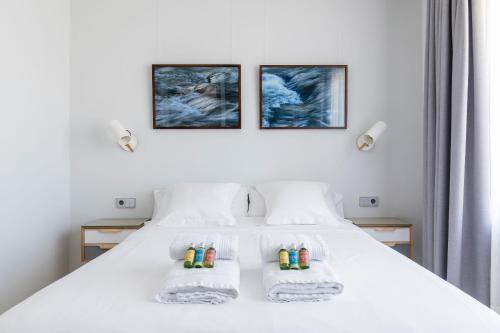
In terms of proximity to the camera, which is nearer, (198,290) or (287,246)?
(198,290)

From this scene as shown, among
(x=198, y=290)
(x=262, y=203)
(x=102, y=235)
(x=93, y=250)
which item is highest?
(x=262, y=203)

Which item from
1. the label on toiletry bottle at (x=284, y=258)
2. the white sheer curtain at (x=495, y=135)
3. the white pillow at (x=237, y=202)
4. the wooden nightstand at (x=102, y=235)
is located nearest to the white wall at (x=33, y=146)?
the wooden nightstand at (x=102, y=235)

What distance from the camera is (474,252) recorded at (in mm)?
2439

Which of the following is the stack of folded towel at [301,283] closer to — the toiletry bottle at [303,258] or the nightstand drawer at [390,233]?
the toiletry bottle at [303,258]

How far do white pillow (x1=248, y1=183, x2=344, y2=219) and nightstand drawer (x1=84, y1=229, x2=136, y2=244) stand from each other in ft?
3.08

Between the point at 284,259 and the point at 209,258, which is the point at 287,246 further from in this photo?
the point at 209,258

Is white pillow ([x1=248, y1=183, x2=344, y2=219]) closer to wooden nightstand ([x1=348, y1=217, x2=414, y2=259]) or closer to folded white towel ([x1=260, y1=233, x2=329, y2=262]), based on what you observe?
wooden nightstand ([x1=348, y1=217, x2=414, y2=259])

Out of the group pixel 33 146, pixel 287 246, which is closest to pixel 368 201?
pixel 287 246

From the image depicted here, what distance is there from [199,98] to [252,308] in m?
2.29

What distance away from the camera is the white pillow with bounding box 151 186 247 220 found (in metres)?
3.06

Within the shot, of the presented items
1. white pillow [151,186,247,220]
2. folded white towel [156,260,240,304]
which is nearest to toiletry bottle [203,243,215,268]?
folded white towel [156,260,240,304]

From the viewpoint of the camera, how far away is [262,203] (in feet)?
10.2

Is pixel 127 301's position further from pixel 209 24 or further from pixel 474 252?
pixel 209 24

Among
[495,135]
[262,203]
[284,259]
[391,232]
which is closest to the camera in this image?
[284,259]
